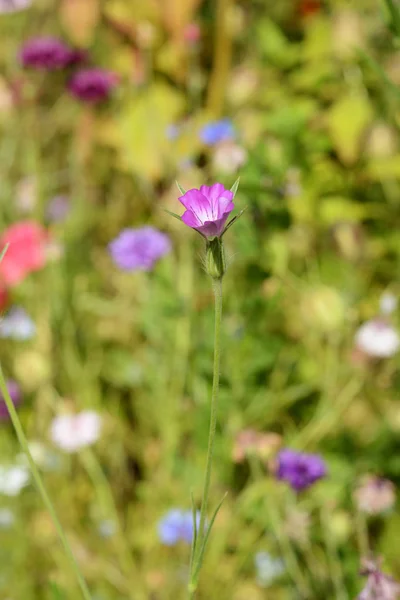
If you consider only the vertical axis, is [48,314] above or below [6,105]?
below

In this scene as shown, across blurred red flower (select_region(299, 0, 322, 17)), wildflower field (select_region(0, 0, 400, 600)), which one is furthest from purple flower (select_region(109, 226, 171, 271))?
blurred red flower (select_region(299, 0, 322, 17))

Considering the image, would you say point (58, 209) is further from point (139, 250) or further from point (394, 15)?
point (394, 15)

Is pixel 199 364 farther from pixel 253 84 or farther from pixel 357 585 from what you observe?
pixel 253 84

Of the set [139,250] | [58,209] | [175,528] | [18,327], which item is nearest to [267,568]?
[175,528]

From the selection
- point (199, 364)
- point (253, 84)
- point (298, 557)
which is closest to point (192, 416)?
point (199, 364)

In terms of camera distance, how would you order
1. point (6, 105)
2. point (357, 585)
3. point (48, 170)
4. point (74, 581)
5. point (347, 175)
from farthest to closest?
point (48, 170), point (6, 105), point (347, 175), point (74, 581), point (357, 585)

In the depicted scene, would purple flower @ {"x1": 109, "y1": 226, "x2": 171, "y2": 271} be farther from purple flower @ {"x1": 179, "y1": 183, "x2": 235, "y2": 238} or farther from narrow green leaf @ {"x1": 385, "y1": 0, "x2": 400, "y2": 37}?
purple flower @ {"x1": 179, "y1": 183, "x2": 235, "y2": 238}
